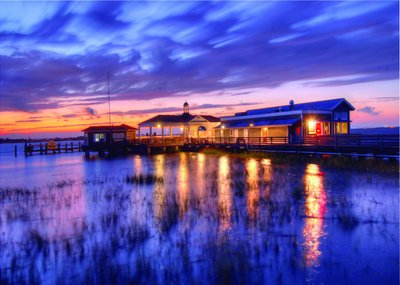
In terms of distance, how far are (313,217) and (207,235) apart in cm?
403

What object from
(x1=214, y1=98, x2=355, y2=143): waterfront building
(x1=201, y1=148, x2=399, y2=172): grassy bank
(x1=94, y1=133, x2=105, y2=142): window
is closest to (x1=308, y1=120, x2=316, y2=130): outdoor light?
(x1=214, y1=98, x2=355, y2=143): waterfront building

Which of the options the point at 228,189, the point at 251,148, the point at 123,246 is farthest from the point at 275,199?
the point at 251,148

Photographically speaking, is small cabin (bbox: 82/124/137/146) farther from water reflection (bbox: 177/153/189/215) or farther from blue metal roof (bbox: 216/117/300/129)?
water reflection (bbox: 177/153/189/215)

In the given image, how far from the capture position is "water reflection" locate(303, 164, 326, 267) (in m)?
8.65

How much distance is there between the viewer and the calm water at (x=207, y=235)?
761 cm

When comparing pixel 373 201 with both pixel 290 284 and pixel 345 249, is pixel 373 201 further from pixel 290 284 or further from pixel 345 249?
pixel 290 284

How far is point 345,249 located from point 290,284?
261 cm

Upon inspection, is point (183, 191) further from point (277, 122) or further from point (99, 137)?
point (99, 137)

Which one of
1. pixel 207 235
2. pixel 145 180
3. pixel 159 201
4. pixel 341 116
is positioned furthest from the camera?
pixel 341 116

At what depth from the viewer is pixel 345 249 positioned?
8.90 meters

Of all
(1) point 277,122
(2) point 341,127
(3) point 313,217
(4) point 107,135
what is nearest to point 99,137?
(4) point 107,135

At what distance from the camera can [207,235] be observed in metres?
10.2

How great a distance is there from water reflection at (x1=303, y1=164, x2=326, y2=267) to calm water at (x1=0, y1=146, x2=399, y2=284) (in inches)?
1.3

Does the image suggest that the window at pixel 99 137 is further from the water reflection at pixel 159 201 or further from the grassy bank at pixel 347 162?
the water reflection at pixel 159 201
